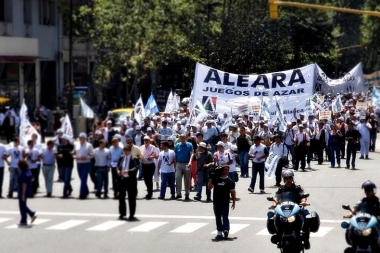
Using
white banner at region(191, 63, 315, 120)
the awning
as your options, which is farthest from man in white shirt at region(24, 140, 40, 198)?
the awning

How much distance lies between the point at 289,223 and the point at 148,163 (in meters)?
9.30

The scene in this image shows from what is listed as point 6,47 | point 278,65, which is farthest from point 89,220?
point 6,47

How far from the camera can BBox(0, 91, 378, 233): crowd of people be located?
17.0 meters

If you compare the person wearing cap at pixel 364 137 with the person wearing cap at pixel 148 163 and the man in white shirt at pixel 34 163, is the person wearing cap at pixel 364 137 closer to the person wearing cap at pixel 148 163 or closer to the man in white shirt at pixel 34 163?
the person wearing cap at pixel 148 163

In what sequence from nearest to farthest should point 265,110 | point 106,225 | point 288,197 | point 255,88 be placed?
point 288,197 < point 106,225 < point 255,88 < point 265,110

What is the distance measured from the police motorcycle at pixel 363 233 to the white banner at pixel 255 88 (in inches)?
772

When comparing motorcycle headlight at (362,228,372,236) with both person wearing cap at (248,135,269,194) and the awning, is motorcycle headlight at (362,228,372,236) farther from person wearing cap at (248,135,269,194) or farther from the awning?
the awning

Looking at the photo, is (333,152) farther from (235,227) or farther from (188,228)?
(188,228)

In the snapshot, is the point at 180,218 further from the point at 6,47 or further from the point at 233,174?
the point at 6,47

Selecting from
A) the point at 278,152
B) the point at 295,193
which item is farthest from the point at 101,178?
the point at 278,152

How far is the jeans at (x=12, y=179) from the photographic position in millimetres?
18172

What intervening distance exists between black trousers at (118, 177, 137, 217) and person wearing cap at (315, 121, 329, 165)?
57.0ft

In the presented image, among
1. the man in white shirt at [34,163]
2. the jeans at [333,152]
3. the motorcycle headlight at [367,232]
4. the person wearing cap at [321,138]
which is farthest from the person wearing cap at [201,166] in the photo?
the person wearing cap at [321,138]

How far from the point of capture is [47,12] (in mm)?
45969
